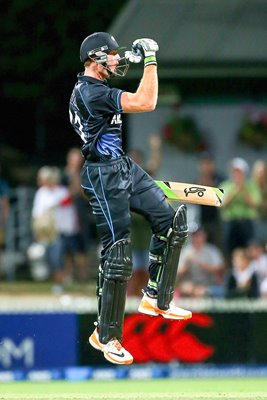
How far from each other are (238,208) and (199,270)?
0.82 m

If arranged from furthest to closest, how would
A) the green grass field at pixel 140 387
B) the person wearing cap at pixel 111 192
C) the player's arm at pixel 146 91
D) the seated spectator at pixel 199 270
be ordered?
the seated spectator at pixel 199 270
the green grass field at pixel 140 387
the person wearing cap at pixel 111 192
the player's arm at pixel 146 91

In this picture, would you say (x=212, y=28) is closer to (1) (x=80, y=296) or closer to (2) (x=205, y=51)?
(2) (x=205, y=51)

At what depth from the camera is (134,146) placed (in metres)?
19.6

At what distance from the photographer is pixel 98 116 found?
10.7m

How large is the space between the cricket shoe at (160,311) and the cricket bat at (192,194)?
31.2 inches

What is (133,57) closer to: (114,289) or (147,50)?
(147,50)

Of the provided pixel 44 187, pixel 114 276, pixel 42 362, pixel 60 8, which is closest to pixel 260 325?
pixel 42 362

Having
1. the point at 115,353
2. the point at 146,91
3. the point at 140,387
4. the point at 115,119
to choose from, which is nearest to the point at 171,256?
the point at 115,353

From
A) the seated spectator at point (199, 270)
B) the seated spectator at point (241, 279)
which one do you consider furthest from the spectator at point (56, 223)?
the seated spectator at point (241, 279)

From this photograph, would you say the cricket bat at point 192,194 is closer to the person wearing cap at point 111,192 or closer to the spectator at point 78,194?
the person wearing cap at point 111,192

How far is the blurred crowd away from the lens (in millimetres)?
16234

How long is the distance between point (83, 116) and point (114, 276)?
1.19 m

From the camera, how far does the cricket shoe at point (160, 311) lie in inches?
436

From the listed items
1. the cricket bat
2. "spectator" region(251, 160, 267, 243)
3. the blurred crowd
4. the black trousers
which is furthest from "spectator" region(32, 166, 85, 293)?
the black trousers
